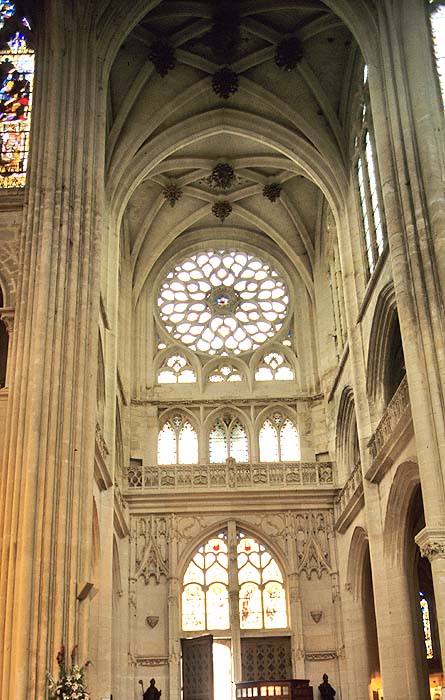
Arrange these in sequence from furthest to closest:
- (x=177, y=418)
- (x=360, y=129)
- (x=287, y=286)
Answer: (x=287, y=286) → (x=177, y=418) → (x=360, y=129)

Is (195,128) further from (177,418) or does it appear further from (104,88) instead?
(177,418)

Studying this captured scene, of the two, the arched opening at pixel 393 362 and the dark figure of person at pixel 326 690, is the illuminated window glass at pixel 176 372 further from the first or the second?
the dark figure of person at pixel 326 690

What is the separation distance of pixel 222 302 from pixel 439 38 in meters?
11.4

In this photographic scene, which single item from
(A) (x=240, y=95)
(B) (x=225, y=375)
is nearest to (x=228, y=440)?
(B) (x=225, y=375)

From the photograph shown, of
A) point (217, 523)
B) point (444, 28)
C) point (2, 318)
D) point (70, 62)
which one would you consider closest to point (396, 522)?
point (217, 523)

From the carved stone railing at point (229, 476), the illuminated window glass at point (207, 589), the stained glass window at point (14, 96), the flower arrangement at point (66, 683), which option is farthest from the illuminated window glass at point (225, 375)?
the flower arrangement at point (66, 683)

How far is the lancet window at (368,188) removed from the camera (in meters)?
20.0

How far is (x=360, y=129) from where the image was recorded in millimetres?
21422

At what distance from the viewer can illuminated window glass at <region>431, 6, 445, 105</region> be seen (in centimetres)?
1820

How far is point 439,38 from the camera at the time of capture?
18703mm

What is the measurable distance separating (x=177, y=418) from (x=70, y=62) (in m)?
11.1

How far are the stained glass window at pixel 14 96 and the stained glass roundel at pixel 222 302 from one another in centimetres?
945

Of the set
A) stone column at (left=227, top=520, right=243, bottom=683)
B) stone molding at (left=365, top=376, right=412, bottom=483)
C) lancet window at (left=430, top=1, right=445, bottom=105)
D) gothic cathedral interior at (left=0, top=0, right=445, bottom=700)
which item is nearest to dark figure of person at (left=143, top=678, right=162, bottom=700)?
gothic cathedral interior at (left=0, top=0, right=445, bottom=700)

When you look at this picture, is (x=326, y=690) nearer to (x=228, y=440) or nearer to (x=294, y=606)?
(x=294, y=606)
